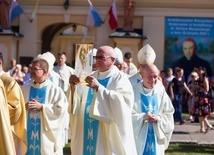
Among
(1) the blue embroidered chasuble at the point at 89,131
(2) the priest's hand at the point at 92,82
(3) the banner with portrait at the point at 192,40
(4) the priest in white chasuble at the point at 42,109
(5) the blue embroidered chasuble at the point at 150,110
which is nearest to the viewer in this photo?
(2) the priest's hand at the point at 92,82

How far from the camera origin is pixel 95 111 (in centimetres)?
757

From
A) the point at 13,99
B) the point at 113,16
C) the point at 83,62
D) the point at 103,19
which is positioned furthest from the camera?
the point at 103,19

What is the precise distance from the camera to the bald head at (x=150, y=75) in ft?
27.1

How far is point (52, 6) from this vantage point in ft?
85.2

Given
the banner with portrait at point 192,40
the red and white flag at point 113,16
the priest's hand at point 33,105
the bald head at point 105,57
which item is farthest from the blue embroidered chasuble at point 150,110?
the banner with portrait at point 192,40

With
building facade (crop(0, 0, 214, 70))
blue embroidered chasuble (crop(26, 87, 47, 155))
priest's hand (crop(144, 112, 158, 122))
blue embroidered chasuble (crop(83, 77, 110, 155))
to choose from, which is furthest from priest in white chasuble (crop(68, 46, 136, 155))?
building facade (crop(0, 0, 214, 70))

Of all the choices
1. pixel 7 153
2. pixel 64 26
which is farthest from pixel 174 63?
pixel 7 153

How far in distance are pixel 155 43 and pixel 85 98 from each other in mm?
17945

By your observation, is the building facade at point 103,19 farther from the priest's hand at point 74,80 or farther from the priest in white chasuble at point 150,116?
the priest's hand at point 74,80

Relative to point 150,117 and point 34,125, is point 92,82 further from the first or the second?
point 34,125

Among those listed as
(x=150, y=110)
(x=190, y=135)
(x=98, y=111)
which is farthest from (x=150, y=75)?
(x=190, y=135)

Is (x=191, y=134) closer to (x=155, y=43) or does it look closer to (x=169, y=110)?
(x=169, y=110)

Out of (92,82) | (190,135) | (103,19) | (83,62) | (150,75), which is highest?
(103,19)

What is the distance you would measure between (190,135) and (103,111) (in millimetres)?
8266
